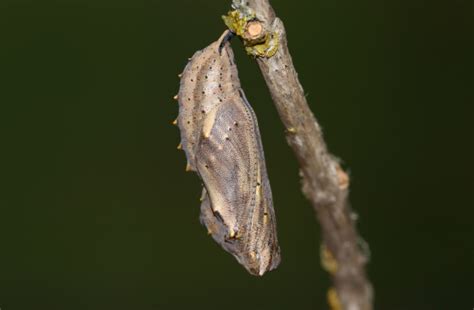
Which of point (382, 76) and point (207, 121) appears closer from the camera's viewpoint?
point (207, 121)

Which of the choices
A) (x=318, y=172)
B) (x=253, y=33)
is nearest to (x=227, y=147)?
(x=318, y=172)

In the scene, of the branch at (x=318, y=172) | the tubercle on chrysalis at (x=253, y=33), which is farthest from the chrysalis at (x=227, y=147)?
the tubercle on chrysalis at (x=253, y=33)

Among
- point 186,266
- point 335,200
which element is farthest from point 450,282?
point 335,200

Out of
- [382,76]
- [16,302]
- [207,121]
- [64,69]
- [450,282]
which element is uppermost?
[64,69]

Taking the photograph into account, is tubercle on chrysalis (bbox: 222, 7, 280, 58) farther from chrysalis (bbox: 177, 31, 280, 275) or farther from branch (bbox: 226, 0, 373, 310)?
chrysalis (bbox: 177, 31, 280, 275)

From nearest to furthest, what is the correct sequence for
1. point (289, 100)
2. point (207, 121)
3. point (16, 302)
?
point (289, 100)
point (207, 121)
point (16, 302)

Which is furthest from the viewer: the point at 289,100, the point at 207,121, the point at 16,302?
the point at 16,302

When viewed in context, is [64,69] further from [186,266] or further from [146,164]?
[186,266]

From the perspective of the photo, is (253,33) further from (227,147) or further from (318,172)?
(318,172)
